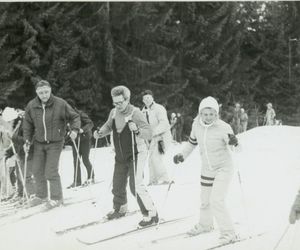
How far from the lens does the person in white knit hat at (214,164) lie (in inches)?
149

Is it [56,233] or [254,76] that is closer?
[56,233]

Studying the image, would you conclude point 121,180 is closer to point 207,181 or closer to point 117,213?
point 117,213

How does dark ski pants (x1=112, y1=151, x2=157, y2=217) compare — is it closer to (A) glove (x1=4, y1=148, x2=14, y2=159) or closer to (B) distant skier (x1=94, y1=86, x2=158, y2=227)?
(B) distant skier (x1=94, y1=86, x2=158, y2=227)

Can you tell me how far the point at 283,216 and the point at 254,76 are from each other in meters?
15.6

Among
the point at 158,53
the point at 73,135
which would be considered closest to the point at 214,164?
Answer: the point at 73,135

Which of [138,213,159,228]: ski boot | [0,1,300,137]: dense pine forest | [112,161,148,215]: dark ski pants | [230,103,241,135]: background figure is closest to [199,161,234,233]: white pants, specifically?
[138,213,159,228]: ski boot

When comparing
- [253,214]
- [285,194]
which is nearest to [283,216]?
[253,214]

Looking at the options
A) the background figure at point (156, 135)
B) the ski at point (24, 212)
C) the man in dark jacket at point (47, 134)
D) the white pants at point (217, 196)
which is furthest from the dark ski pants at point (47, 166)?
the white pants at point (217, 196)

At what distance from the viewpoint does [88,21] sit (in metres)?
14.5

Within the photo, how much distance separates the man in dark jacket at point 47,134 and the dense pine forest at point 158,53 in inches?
246

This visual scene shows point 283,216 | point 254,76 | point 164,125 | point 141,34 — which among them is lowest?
Answer: point 283,216

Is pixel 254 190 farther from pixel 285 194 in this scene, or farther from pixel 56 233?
pixel 56 233

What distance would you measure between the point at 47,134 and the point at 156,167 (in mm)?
1839

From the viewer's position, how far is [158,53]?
53.8 feet
